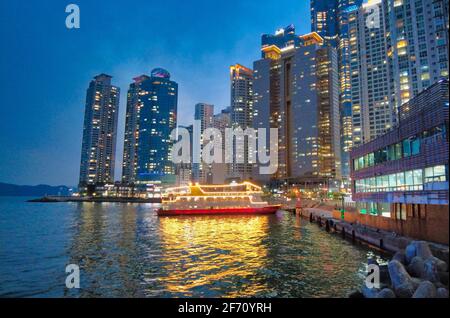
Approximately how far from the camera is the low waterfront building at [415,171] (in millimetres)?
22103

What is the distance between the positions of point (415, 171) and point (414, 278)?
18668 mm

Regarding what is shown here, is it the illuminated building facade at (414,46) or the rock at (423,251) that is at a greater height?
the illuminated building facade at (414,46)

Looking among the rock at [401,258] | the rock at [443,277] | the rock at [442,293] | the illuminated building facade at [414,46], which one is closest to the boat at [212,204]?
the rock at [401,258]

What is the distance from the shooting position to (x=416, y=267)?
15609 mm

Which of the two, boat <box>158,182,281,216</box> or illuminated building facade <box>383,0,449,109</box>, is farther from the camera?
illuminated building facade <box>383,0,449,109</box>

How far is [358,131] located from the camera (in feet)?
545

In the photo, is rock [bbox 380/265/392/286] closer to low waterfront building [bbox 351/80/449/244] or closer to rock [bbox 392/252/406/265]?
rock [bbox 392/252/406/265]

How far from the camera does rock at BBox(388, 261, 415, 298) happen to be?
12867 millimetres

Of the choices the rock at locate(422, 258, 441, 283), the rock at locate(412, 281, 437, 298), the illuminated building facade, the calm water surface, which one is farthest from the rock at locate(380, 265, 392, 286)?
the illuminated building facade

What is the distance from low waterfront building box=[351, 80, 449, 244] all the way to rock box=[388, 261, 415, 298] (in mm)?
6143

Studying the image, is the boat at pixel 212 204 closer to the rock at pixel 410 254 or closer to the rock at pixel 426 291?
the rock at pixel 410 254

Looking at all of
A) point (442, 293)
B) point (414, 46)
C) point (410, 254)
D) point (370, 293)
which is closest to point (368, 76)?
point (414, 46)

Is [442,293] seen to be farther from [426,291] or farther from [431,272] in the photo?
[431,272]
